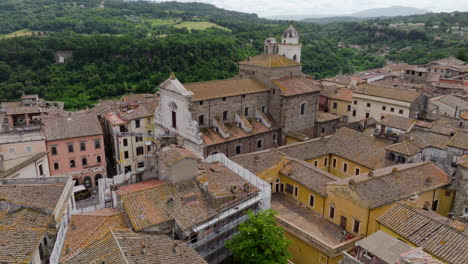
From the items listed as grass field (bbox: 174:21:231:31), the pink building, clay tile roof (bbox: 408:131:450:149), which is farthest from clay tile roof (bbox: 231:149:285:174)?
grass field (bbox: 174:21:231:31)

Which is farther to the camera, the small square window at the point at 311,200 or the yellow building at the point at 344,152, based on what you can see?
the yellow building at the point at 344,152

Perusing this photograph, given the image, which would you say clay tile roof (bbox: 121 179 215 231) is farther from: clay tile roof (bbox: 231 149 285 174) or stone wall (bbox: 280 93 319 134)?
stone wall (bbox: 280 93 319 134)

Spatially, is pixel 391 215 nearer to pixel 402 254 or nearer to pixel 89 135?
pixel 402 254

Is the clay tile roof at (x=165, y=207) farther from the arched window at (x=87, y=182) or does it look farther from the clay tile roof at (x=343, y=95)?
the clay tile roof at (x=343, y=95)

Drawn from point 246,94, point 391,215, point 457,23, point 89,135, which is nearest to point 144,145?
point 89,135

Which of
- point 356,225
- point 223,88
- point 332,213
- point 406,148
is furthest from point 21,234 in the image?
point 406,148

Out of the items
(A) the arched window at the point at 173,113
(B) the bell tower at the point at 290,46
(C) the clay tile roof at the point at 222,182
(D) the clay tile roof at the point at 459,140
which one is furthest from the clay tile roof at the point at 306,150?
(B) the bell tower at the point at 290,46
